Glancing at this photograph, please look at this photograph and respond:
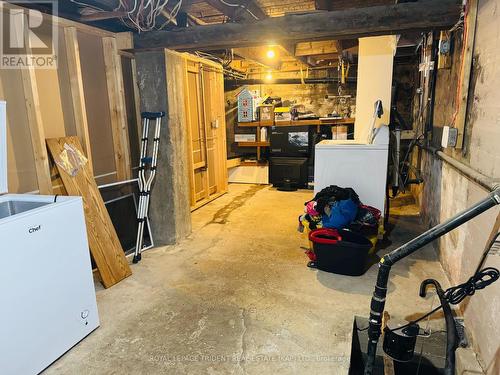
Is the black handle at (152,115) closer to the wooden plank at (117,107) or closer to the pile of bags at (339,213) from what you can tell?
the wooden plank at (117,107)

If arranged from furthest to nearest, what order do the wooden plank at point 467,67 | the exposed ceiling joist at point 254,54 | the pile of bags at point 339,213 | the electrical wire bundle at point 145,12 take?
the exposed ceiling joist at point 254,54, the pile of bags at point 339,213, the electrical wire bundle at point 145,12, the wooden plank at point 467,67

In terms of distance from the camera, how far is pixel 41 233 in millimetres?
1701

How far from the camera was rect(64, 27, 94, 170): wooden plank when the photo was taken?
2.56 metres

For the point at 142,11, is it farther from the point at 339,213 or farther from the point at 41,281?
the point at 339,213

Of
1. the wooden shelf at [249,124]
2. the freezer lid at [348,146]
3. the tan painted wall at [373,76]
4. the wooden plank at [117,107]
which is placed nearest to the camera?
the wooden plank at [117,107]

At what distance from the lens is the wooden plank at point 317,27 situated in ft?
7.86

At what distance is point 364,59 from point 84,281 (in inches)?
134

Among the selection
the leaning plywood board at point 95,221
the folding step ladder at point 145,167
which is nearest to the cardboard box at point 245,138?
the folding step ladder at point 145,167

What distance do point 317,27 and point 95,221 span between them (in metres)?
2.36

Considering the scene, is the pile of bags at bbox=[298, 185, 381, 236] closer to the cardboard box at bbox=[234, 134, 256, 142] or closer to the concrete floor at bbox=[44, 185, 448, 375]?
the concrete floor at bbox=[44, 185, 448, 375]

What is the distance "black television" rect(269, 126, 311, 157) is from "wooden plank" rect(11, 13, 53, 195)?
12.9 ft

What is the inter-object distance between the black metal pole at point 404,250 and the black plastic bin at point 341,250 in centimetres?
126

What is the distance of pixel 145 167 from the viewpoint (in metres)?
3.22

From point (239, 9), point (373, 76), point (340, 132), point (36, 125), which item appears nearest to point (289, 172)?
point (340, 132)
